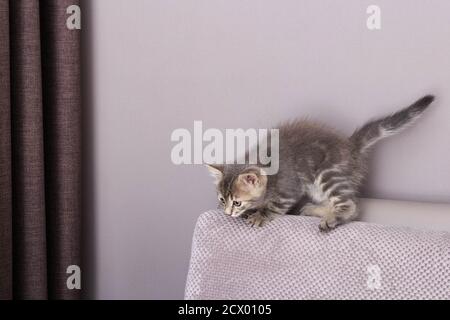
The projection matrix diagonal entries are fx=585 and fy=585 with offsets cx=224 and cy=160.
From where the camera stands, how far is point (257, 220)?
1381 millimetres

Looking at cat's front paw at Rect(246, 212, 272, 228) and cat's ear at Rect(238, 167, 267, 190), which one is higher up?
cat's ear at Rect(238, 167, 267, 190)

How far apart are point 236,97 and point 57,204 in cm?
60

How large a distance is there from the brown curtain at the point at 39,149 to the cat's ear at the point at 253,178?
1.84ft

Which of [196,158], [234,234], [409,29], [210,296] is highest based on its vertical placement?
[409,29]

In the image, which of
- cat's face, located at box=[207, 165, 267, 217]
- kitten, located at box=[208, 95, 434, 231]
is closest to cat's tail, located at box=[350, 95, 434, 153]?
kitten, located at box=[208, 95, 434, 231]

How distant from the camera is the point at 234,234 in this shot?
53.9 inches

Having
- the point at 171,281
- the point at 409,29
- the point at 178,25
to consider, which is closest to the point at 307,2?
the point at 409,29

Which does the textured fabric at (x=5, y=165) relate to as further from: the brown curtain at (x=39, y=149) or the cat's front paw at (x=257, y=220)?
the cat's front paw at (x=257, y=220)

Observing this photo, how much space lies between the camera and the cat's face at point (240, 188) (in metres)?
1.38

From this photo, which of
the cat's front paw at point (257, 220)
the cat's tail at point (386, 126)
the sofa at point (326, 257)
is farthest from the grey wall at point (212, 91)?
the cat's front paw at point (257, 220)

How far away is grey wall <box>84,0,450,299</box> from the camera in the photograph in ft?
4.74


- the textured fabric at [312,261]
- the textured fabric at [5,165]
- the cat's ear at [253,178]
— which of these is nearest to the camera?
the textured fabric at [312,261]

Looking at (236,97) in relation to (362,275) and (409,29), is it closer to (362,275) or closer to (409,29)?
(409,29)

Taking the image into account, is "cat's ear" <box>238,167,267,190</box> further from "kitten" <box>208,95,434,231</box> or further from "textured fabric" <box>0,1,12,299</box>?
"textured fabric" <box>0,1,12,299</box>
